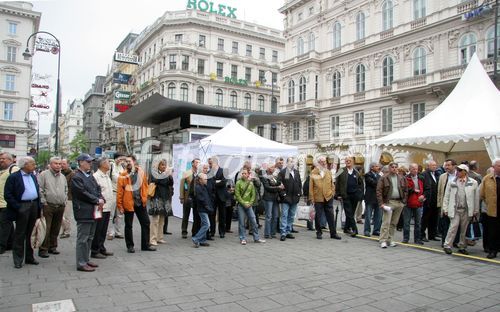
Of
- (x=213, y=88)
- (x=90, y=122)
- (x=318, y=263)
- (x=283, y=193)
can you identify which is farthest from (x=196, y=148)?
(x=90, y=122)

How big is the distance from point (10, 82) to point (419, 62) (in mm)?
49884

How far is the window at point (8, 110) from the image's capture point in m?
48.8

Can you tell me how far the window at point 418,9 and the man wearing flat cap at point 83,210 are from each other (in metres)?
27.7

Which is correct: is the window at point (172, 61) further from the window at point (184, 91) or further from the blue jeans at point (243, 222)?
the blue jeans at point (243, 222)

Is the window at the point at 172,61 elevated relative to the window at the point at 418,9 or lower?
elevated

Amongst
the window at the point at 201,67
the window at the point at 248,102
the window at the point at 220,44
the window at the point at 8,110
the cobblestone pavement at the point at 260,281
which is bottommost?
the cobblestone pavement at the point at 260,281

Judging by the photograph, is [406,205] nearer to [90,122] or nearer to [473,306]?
[473,306]

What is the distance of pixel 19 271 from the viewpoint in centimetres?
596

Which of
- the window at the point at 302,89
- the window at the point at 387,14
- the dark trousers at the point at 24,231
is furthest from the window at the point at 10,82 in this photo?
the dark trousers at the point at 24,231

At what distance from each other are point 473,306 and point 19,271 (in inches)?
262

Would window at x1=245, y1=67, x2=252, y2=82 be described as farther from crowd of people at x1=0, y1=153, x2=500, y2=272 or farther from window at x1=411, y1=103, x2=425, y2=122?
crowd of people at x1=0, y1=153, x2=500, y2=272

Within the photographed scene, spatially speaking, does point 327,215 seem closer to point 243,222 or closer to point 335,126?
point 243,222

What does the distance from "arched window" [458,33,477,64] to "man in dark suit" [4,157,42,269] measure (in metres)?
25.7

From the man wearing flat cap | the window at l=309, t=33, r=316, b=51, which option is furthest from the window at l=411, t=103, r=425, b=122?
the man wearing flat cap
